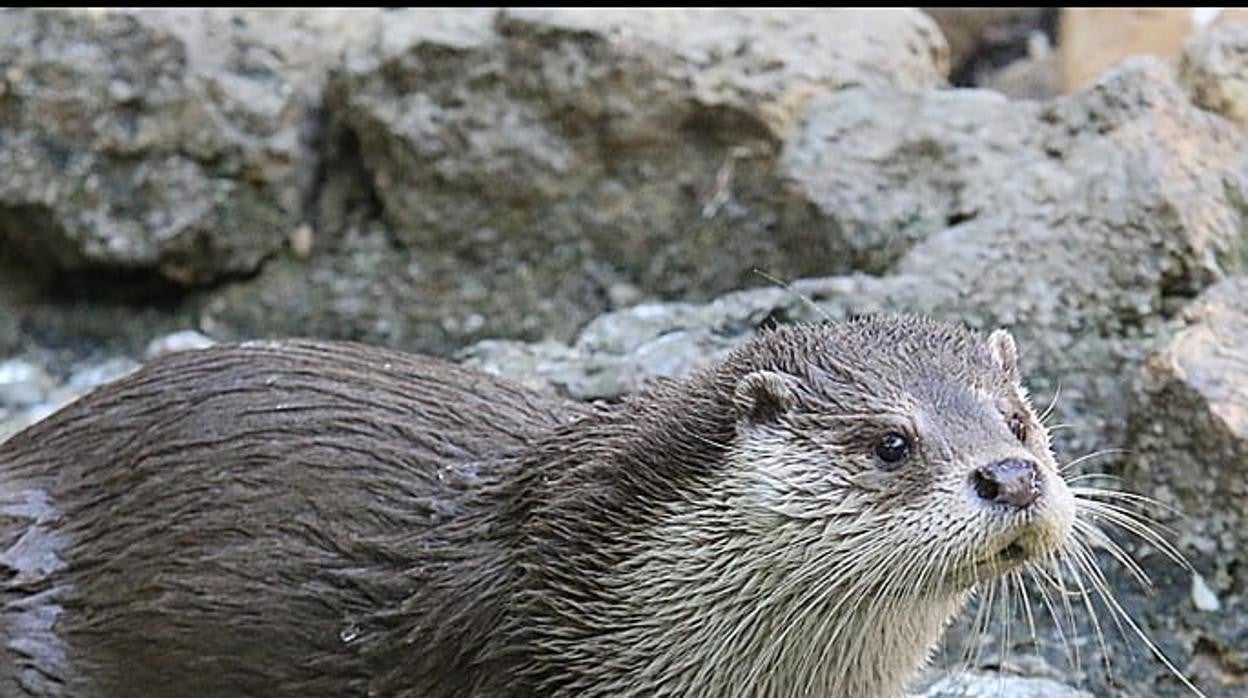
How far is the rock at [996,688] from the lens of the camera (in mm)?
3641

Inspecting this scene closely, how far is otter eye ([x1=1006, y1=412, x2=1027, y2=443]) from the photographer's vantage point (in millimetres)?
2988

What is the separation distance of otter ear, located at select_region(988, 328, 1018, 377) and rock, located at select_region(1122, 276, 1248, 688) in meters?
0.77

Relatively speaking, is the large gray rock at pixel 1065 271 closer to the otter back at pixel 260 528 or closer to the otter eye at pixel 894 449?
the otter back at pixel 260 528

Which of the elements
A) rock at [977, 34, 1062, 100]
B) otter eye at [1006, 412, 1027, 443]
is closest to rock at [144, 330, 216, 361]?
otter eye at [1006, 412, 1027, 443]

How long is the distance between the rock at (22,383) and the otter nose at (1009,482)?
248 cm

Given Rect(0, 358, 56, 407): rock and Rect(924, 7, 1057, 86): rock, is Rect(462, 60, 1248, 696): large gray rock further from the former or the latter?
Rect(924, 7, 1057, 86): rock

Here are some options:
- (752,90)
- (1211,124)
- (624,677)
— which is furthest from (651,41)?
(624,677)

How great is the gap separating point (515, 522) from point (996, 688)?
0.94 metres

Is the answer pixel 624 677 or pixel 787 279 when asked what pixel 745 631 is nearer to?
pixel 624 677

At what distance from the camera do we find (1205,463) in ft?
12.6

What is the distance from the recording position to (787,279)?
4.75 meters

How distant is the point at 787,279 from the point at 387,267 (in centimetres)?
94

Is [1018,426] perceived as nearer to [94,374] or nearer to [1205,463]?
[1205,463]

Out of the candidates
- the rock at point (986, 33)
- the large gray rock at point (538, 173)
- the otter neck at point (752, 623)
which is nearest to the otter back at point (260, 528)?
the otter neck at point (752, 623)
